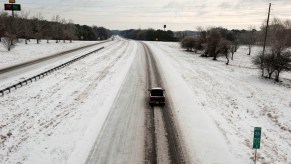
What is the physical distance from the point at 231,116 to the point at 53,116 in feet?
52.4

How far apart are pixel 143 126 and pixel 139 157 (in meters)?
4.73

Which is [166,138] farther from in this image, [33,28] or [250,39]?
[33,28]

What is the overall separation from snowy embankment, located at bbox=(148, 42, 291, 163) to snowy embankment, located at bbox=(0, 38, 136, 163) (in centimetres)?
742

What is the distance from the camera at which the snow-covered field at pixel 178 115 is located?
16.6m

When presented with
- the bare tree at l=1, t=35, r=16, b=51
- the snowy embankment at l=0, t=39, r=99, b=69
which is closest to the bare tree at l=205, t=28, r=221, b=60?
the snowy embankment at l=0, t=39, r=99, b=69

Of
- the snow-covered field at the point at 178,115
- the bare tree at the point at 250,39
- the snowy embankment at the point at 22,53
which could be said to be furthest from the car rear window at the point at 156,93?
the bare tree at the point at 250,39

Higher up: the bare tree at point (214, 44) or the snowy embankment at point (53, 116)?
the bare tree at point (214, 44)

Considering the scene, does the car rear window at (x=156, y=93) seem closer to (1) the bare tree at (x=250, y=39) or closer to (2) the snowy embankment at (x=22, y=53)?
(2) the snowy embankment at (x=22, y=53)

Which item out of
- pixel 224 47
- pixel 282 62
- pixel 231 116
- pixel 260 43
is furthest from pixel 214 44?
pixel 260 43

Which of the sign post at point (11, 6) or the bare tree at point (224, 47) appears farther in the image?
the sign post at point (11, 6)

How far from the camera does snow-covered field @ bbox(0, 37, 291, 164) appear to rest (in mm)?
16625

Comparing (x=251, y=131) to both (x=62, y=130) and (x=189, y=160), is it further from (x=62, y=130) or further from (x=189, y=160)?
(x=62, y=130)

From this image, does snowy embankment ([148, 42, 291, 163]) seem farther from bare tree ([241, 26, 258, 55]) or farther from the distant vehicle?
bare tree ([241, 26, 258, 55])

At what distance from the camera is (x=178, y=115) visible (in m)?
23.0
